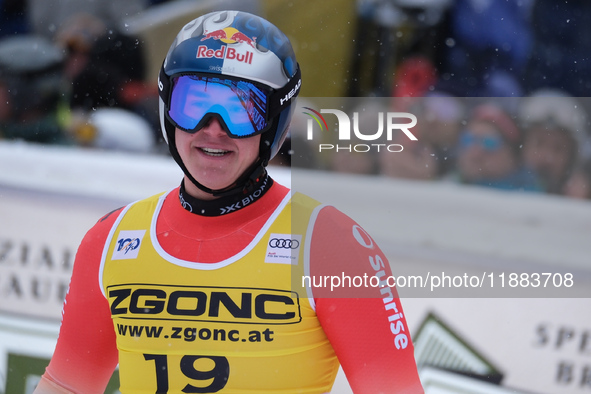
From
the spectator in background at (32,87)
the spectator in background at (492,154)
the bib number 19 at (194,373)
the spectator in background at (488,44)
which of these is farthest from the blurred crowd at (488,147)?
the spectator in background at (32,87)

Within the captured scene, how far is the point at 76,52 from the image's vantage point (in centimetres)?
408

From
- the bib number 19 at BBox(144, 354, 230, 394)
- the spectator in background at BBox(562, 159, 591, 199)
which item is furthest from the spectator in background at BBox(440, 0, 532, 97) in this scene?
the bib number 19 at BBox(144, 354, 230, 394)

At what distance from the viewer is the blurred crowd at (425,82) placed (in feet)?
10.9

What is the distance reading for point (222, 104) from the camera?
1.92 meters

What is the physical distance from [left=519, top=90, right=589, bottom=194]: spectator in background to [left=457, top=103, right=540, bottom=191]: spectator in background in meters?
0.06

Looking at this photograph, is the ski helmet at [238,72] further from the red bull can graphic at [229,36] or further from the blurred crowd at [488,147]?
the blurred crowd at [488,147]

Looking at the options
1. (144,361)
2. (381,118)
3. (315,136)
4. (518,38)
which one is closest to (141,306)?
(144,361)

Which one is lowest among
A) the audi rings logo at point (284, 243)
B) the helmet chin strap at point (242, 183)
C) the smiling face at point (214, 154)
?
the audi rings logo at point (284, 243)

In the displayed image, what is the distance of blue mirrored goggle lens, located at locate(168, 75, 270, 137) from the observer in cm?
192

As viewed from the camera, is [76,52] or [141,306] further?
[76,52]

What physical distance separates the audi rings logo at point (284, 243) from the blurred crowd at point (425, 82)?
125 cm

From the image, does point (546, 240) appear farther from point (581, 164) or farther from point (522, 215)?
point (581, 164)

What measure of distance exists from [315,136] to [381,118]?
1.00 feet

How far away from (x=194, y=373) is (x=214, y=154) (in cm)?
61
